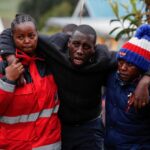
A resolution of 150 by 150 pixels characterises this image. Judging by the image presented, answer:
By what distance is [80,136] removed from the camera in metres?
4.39

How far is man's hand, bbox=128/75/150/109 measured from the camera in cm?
379

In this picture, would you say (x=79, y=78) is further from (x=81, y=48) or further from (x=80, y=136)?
(x=80, y=136)

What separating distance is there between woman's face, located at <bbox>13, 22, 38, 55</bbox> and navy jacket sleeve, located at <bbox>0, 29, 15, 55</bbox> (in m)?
0.07

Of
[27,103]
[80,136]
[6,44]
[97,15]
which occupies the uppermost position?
[6,44]

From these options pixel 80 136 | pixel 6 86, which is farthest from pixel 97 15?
pixel 6 86

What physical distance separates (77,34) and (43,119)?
0.71 m

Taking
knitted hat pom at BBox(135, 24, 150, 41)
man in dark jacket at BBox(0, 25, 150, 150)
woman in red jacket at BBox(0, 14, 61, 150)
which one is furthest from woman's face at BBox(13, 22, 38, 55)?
knitted hat pom at BBox(135, 24, 150, 41)

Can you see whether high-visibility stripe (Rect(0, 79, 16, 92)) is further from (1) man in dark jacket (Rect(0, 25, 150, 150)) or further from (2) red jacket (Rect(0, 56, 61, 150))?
(1) man in dark jacket (Rect(0, 25, 150, 150))

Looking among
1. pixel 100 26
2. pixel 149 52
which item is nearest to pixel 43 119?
pixel 149 52

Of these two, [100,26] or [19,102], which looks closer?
[19,102]

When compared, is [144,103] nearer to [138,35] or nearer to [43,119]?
[138,35]

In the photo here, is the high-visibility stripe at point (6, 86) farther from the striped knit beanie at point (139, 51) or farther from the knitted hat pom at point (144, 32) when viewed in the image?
the knitted hat pom at point (144, 32)

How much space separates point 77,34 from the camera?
4.07 m

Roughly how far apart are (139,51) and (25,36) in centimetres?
87
